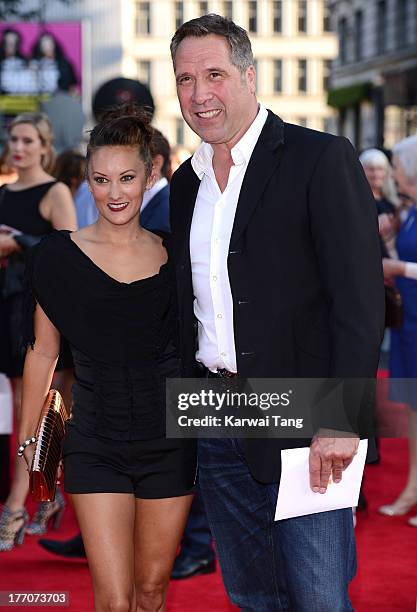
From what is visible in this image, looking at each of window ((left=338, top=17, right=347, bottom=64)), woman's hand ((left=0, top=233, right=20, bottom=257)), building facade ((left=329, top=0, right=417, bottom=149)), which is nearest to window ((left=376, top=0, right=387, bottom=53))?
building facade ((left=329, top=0, right=417, bottom=149))

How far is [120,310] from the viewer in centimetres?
399

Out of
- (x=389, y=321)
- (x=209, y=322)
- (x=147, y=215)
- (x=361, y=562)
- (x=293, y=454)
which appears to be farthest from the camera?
(x=389, y=321)

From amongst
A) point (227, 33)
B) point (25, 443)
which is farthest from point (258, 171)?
point (25, 443)

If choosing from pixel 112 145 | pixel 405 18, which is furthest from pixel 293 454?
pixel 405 18

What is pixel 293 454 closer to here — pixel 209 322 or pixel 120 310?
pixel 209 322

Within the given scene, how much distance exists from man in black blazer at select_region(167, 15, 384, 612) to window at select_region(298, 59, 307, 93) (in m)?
85.3

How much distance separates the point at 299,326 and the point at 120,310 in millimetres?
699

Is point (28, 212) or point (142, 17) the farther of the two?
point (142, 17)

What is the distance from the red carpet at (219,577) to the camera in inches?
214

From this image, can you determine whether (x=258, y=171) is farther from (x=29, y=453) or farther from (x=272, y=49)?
(x=272, y=49)

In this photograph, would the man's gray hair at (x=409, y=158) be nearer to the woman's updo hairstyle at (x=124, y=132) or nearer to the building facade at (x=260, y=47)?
the woman's updo hairstyle at (x=124, y=132)

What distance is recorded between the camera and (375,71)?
4500cm

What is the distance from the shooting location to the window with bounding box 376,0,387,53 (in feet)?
144

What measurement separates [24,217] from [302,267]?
3538mm
